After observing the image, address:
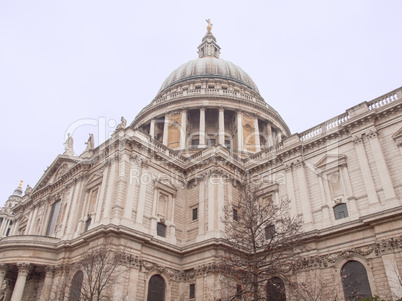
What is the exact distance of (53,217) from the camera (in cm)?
3181

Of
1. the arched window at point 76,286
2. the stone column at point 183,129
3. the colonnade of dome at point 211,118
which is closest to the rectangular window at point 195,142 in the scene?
the colonnade of dome at point 211,118

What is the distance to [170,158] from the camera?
2933 centimetres

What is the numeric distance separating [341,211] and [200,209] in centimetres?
990

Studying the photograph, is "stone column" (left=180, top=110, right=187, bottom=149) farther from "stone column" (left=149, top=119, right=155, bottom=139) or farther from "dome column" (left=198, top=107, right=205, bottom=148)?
"stone column" (left=149, top=119, right=155, bottom=139)

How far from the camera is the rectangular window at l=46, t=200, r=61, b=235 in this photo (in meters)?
31.0

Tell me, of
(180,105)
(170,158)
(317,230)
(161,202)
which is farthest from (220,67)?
(317,230)

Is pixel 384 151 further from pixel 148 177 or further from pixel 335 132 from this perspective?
pixel 148 177

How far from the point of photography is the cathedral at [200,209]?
2142 centimetres

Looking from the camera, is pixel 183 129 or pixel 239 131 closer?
pixel 239 131

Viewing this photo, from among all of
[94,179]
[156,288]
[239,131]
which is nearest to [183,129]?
[239,131]

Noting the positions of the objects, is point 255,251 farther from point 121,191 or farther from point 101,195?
point 101,195

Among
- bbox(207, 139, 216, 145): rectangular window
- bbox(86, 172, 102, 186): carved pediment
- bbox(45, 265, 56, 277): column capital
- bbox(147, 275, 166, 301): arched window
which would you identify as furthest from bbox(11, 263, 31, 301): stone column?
bbox(207, 139, 216, 145): rectangular window

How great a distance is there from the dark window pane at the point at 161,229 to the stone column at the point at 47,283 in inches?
302

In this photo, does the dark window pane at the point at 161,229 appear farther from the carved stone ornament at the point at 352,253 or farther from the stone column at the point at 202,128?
the stone column at the point at 202,128
